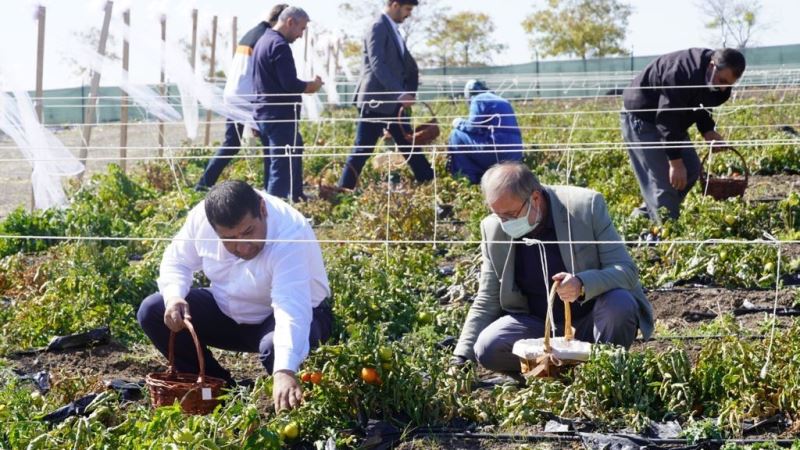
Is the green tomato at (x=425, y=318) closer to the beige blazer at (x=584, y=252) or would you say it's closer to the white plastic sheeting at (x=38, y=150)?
the beige blazer at (x=584, y=252)

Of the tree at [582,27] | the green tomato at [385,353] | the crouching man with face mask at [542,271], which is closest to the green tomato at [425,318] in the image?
the crouching man with face mask at [542,271]

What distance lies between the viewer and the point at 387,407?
3750 mm

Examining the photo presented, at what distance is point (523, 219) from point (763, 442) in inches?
47.5

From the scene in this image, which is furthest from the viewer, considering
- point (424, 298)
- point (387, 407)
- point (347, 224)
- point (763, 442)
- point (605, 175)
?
point (605, 175)

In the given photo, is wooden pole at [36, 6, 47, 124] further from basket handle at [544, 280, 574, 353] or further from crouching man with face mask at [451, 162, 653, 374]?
basket handle at [544, 280, 574, 353]

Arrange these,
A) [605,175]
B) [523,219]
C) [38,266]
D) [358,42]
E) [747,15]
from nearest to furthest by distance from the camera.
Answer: [523,219] → [38,266] → [605,175] → [747,15] → [358,42]

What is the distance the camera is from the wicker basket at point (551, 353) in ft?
12.6

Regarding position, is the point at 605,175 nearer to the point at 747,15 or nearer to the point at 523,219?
the point at 523,219

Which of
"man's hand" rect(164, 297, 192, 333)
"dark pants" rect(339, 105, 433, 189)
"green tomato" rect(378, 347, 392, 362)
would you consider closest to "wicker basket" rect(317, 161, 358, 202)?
"dark pants" rect(339, 105, 433, 189)

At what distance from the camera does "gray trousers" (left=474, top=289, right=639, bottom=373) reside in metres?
4.09

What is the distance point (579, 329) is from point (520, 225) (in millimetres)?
494

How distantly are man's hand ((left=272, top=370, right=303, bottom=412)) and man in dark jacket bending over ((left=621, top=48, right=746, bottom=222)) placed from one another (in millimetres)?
3409

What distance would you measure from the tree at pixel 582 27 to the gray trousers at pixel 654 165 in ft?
129

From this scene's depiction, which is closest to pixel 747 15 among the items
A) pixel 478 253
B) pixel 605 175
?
pixel 605 175
